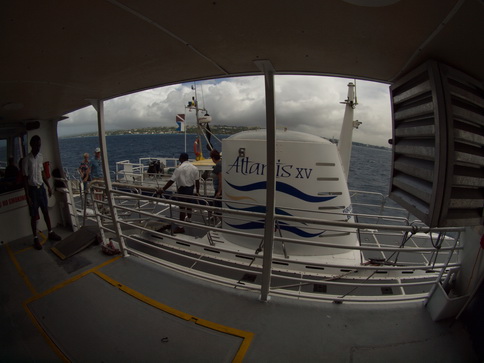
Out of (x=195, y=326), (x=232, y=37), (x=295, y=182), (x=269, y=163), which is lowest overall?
(x=195, y=326)

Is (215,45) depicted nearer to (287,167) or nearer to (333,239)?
(287,167)

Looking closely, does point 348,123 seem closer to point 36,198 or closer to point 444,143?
point 444,143

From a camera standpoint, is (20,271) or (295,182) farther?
(295,182)

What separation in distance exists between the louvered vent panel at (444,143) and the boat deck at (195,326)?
1.26 meters

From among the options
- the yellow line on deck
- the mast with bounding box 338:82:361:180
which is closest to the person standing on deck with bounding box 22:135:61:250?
the yellow line on deck

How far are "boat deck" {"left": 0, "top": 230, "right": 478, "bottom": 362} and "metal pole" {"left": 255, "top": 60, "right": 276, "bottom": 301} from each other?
0.43 metres

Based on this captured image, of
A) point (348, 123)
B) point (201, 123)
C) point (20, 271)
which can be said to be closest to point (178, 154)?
point (201, 123)

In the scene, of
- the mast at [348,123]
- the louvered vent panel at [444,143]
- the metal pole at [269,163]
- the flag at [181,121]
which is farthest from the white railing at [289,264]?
the flag at [181,121]

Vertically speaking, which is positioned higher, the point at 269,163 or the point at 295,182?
the point at 269,163

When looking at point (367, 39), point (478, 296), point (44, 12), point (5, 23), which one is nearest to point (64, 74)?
point (5, 23)

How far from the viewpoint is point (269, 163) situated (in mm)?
2109

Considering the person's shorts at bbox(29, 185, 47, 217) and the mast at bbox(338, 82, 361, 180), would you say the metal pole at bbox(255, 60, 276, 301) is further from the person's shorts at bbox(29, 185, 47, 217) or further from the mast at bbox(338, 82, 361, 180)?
the mast at bbox(338, 82, 361, 180)

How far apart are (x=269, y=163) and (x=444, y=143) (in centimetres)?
127

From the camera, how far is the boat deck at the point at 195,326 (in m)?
1.86
